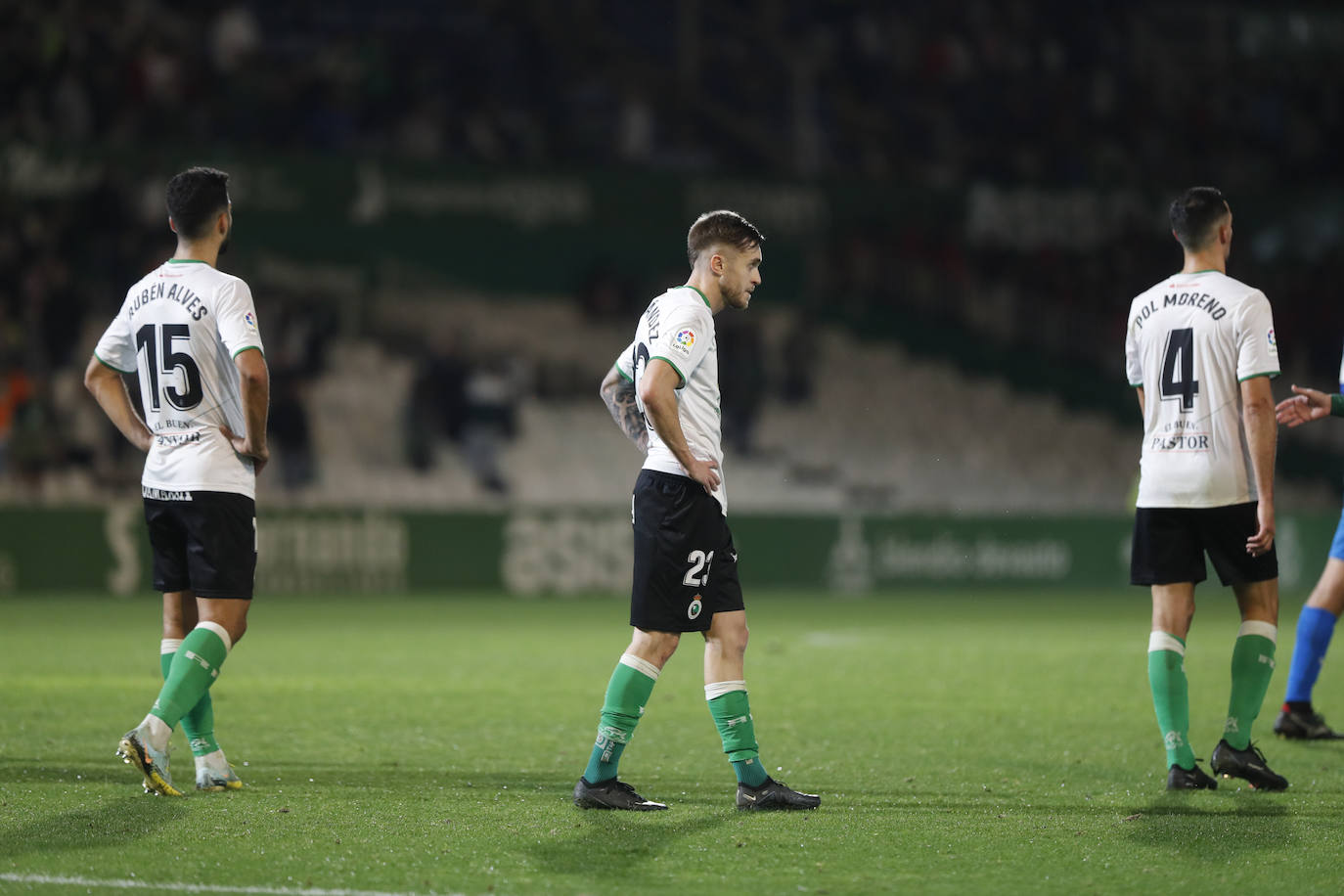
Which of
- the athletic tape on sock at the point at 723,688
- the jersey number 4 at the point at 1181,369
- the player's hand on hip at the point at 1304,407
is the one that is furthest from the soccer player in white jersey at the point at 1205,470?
the athletic tape on sock at the point at 723,688

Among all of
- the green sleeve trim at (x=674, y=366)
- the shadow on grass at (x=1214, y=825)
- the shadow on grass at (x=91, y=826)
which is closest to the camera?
the shadow on grass at (x=91, y=826)

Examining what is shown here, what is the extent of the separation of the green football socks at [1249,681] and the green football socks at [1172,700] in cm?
25

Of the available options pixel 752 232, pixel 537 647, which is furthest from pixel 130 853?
pixel 537 647

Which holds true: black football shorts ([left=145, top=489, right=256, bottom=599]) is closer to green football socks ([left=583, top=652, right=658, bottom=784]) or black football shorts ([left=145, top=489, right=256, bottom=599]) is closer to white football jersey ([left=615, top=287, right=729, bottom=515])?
green football socks ([left=583, top=652, right=658, bottom=784])

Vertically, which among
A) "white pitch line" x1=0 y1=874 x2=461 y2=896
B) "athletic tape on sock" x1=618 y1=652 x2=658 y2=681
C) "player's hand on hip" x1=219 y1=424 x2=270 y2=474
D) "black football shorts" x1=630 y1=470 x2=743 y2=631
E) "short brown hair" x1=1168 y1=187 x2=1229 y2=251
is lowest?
"white pitch line" x1=0 y1=874 x2=461 y2=896

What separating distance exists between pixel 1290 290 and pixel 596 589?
44.0 ft

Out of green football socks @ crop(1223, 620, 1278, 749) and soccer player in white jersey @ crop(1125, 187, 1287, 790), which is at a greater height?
soccer player in white jersey @ crop(1125, 187, 1287, 790)

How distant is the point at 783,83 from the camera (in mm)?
25188

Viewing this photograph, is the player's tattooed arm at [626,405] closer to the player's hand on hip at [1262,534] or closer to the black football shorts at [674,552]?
the black football shorts at [674,552]

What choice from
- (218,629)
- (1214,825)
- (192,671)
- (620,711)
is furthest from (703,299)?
(1214,825)

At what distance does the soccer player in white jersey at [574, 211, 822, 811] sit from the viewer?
5.90 metres

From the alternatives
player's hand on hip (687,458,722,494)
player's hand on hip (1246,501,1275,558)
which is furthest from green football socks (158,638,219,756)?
player's hand on hip (1246,501,1275,558)

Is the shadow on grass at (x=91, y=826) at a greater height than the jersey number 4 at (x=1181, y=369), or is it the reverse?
the jersey number 4 at (x=1181, y=369)

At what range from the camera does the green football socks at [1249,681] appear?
671 cm
